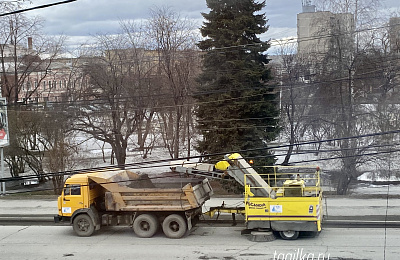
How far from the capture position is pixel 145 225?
15828 millimetres

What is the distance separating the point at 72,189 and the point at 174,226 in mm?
3859

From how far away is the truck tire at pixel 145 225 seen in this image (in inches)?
615

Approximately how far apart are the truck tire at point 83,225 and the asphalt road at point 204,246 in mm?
211

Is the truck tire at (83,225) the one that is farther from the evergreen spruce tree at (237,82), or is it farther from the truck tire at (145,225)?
the evergreen spruce tree at (237,82)

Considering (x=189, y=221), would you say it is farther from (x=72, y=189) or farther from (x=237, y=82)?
(x=237, y=82)

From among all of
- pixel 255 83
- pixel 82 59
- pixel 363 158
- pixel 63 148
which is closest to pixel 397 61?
pixel 363 158

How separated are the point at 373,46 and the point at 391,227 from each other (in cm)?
1390

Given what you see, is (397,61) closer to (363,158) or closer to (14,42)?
(363,158)

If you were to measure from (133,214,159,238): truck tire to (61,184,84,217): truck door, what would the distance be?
6.87 feet

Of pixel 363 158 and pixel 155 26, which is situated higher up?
pixel 155 26

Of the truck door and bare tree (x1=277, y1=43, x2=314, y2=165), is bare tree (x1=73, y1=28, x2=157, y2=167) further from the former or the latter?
the truck door

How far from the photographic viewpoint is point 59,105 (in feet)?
111

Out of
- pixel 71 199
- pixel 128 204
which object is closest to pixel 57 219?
pixel 71 199

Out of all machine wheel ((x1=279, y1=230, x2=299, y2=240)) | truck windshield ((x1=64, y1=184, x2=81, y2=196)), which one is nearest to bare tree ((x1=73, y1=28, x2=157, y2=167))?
truck windshield ((x1=64, y1=184, x2=81, y2=196))
